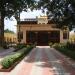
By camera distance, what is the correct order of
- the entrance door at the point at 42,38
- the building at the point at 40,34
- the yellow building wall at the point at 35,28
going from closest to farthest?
the yellow building wall at the point at 35,28, the building at the point at 40,34, the entrance door at the point at 42,38

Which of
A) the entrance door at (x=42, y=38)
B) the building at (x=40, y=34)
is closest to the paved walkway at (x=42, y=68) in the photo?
the building at (x=40, y=34)

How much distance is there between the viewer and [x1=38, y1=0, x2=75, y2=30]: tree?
30.7m

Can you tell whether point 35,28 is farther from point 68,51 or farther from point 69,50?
point 68,51

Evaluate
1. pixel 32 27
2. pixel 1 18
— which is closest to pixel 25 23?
pixel 32 27

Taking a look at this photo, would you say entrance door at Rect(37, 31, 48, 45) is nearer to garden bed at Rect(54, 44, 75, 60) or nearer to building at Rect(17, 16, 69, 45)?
building at Rect(17, 16, 69, 45)

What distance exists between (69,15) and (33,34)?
43847 millimetres

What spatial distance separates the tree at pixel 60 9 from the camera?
3067 cm

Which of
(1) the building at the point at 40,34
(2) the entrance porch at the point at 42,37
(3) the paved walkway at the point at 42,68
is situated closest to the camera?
(3) the paved walkway at the point at 42,68

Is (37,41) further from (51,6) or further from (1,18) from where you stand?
(51,6)

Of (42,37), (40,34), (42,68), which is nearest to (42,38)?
(42,37)

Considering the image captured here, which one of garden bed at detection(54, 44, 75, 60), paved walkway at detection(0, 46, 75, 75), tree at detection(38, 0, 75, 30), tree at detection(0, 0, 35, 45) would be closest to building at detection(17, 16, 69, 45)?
tree at detection(0, 0, 35, 45)

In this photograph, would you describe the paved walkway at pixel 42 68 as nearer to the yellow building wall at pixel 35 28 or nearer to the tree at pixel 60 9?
the tree at pixel 60 9

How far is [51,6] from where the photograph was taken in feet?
103

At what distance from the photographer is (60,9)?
103 ft
